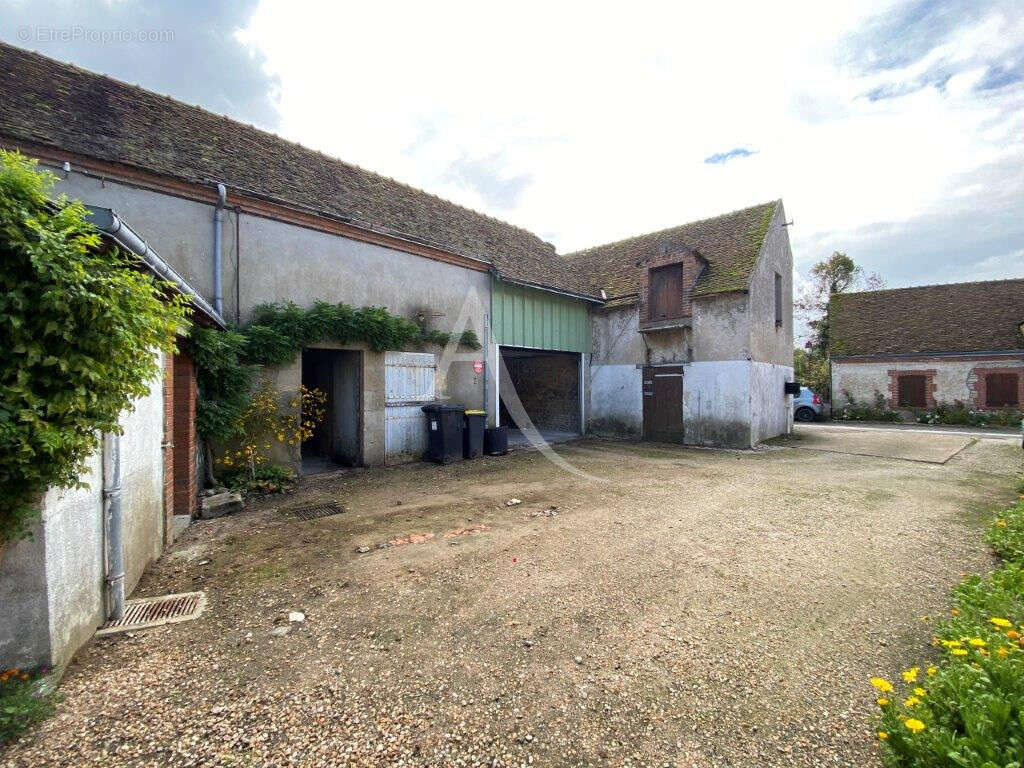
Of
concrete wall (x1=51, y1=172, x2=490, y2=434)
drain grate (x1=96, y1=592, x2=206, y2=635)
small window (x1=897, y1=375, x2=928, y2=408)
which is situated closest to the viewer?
drain grate (x1=96, y1=592, x2=206, y2=635)

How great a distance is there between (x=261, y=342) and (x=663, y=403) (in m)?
10.3

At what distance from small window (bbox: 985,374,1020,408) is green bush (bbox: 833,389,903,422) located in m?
2.97

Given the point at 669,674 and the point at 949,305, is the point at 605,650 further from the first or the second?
the point at 949,305

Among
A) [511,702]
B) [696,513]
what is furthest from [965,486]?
[511,702]

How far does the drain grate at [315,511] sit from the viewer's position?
19.4 ft

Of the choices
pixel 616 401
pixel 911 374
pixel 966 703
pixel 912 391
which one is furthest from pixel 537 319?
pixel 912 391

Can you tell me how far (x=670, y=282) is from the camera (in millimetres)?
12992

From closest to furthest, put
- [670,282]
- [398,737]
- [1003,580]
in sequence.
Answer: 1. [398,737]
2. [1003,580]
3. [670,282]

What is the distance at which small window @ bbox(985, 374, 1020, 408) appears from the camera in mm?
18000

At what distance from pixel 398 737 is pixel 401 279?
8.60 metres

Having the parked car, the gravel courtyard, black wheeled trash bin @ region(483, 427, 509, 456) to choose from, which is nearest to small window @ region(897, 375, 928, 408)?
the parked car

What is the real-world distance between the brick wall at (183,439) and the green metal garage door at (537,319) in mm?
6905

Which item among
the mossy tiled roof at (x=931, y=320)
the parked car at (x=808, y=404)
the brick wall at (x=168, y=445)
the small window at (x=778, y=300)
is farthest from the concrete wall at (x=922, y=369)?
the brick wall at (x=168, y=445)

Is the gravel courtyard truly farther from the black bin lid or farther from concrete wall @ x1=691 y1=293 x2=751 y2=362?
concrete wall @ x1=691 y1=293 x2=751 y2=362
